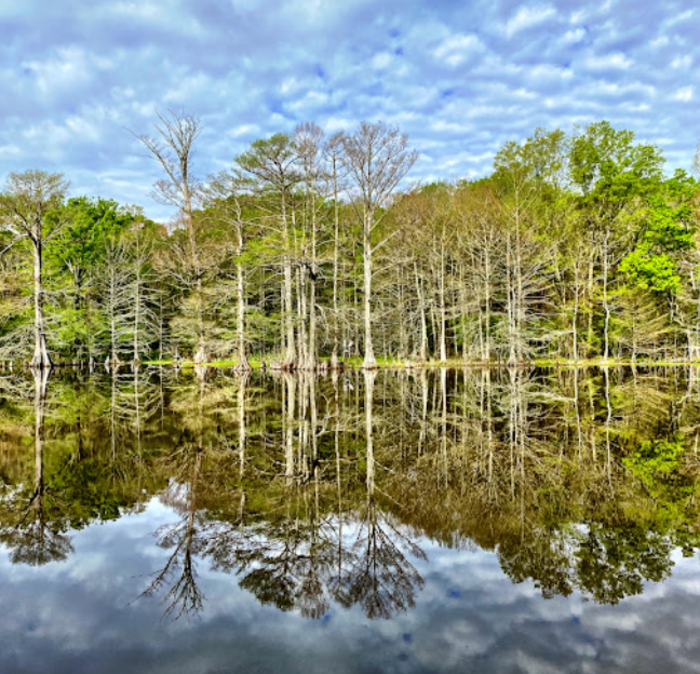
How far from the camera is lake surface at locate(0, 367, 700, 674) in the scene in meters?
2.83

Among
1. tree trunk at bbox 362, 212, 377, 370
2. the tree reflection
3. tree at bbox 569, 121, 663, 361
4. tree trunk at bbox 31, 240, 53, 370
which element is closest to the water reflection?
the tree reflection

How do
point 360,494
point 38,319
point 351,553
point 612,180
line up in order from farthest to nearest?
point 612,180 < point 38,319 < point 360,494 < point 351,553

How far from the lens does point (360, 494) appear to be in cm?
560

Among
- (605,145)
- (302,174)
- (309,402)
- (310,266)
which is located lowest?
(309,402)

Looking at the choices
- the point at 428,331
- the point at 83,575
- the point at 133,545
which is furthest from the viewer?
the point at 428,331

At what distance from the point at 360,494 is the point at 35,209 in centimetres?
3371

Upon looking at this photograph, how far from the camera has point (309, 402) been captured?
14258 mm

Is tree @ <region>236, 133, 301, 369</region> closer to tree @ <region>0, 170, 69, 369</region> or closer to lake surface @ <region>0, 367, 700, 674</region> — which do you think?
tree @ <region>0, 170, 69, 369</region>

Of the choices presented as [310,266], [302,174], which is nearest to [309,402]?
[310,266]

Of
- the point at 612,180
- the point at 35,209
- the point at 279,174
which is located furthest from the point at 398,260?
the point at 35,209

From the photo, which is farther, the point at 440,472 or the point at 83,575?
the point at 440,472

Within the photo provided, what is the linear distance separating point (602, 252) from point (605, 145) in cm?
823

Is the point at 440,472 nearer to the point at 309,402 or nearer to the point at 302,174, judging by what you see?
the point at 309,402

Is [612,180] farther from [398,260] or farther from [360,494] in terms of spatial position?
[360,494]
